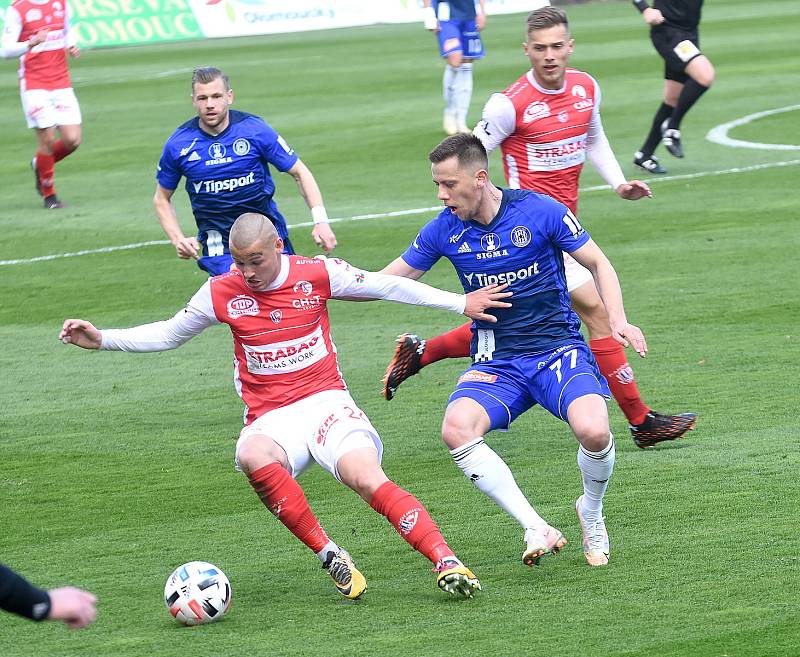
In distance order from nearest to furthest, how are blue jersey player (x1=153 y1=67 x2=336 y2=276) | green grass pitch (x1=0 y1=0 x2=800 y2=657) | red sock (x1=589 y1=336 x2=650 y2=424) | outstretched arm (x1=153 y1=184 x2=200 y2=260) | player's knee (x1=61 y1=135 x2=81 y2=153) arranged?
green grass pitch (x1=0 y1=0 x2=800 y2=657)
red sock (x1=589 y1=336 x2=650 y2=424)
outstretched arm (x1=153 y1=184 x2=200 y2=260)
blue jersey player (x1=153 y1=67 x2=336 y2=276)
player's knee (x1=61 y1=135 x2=81 y2=153)

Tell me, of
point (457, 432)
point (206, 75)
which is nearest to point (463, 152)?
point (457, 432)

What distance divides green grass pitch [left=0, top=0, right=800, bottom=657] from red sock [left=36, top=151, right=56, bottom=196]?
285 millimetres

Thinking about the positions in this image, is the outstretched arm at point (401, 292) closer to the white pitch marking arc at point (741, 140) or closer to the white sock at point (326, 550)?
the white sock at point (326, 550)

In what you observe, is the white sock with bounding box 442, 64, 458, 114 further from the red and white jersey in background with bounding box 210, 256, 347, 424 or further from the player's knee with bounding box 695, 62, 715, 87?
the red and white jersey in background with bounding box 210, 256, 347, 424

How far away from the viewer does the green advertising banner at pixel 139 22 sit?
37625 millimetres

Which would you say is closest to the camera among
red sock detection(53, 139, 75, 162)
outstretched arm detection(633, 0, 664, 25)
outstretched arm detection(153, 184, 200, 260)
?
outstretched arm detection(153, 184, 200, 260)

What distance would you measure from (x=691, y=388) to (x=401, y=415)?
169 cm

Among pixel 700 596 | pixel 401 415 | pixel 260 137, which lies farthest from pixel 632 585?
pixel 260 137

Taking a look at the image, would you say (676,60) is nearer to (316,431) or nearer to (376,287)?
(376,287)

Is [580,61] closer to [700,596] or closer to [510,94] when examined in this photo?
[510,94]

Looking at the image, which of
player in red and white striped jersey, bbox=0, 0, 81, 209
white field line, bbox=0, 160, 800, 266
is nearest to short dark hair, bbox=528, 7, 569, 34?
white field line, bbox=0, 160, 800, 266

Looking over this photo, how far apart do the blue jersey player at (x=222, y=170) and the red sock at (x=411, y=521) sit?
11.0ft

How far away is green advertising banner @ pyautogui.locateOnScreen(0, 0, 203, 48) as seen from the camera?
3762 cm

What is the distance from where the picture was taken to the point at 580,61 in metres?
27.1
